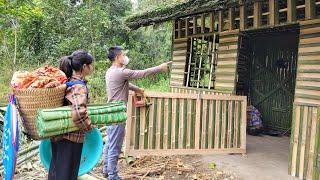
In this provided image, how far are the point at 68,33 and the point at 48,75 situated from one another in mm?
14931

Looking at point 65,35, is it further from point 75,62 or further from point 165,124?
point 75,62

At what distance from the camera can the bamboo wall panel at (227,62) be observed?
26.5 feet

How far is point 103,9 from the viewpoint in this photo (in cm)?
1878

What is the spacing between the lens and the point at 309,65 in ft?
21.3

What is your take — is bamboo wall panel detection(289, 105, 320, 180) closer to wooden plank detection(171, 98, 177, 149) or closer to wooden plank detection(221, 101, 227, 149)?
wooden plank detection(221, 101, 227, 149)

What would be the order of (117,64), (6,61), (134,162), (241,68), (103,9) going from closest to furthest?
(117,64) < (134,162) < (241,68) < (6,61) < (103,9)

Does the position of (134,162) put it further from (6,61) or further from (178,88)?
(6,61)

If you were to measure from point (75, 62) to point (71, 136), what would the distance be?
76 centimetres

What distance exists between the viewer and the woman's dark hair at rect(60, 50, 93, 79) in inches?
154

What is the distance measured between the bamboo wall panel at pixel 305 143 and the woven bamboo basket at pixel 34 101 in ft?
11.5

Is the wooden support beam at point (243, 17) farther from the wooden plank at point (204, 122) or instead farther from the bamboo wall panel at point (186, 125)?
the wooden plank at point (204, 122)

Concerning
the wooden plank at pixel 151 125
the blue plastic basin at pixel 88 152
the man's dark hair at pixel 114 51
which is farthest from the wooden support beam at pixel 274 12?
the blue plastic basin at pixel 88 152

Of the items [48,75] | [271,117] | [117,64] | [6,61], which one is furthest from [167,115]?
[6,61]

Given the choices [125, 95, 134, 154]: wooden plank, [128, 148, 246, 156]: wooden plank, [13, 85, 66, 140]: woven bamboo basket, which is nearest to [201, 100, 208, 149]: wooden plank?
[128, 148, 246, 156]: wooden plank
